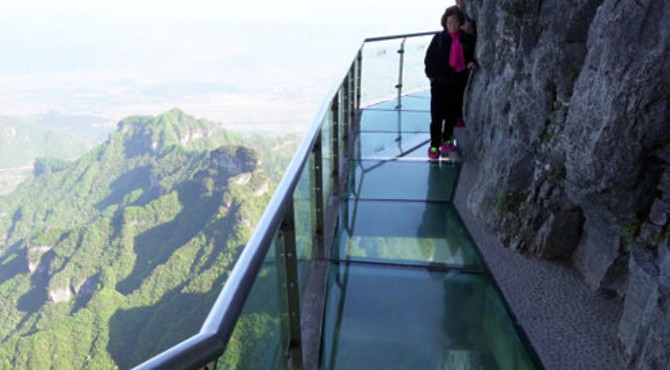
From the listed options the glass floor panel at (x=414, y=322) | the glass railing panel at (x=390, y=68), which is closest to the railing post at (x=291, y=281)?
the glass floor panel at (x=414, y=322)

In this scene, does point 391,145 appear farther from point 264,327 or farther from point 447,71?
point 264,327

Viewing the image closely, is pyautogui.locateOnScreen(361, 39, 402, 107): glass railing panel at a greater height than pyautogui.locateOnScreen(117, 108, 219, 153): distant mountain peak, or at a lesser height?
greater

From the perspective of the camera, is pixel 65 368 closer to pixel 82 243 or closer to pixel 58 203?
pixel 82 243

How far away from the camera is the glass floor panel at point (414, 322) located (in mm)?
2276

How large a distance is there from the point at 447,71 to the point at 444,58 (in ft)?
0.42

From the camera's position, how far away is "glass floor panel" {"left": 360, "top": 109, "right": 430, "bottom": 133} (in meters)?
5.88

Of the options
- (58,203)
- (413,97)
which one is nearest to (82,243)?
(58,203)

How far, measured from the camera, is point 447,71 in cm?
452

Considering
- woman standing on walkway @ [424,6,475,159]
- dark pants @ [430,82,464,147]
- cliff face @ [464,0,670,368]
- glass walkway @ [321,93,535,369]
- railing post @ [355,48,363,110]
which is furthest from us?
railing post @ [355,48,363,110]

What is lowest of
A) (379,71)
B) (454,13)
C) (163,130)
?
(163,130)

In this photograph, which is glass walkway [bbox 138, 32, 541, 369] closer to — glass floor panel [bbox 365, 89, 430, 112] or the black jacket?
the black jacket

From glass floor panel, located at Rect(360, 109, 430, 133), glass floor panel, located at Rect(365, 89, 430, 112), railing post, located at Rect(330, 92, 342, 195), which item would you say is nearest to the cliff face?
railing post, located at Rect(330, 92, 342, 195)

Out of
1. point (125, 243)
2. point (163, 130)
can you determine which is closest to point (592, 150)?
point (125, 243)

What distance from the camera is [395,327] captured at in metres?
2.51
